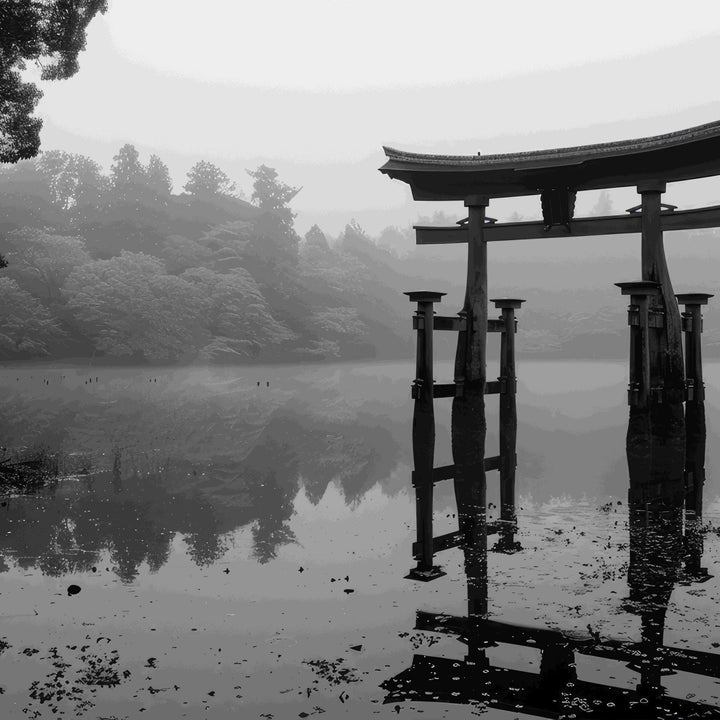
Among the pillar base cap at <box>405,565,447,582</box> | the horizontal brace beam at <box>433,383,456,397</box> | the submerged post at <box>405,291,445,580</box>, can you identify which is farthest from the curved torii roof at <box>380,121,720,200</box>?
the pillar base cap at <box>405,565,447,582</box>

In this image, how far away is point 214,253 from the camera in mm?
55219

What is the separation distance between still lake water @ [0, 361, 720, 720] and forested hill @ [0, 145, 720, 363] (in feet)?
86.7

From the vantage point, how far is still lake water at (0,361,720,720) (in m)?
5.01

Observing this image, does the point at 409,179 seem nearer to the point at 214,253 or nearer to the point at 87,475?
the point at 87,475

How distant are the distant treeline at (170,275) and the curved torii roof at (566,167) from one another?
30862 millimetres

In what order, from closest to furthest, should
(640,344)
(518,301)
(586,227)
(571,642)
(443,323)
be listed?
(571,642) → (640,344) → (586,227) → (443,323) → (518,301)

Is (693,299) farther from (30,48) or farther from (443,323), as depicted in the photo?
(30,48)

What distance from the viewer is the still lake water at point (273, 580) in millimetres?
5008

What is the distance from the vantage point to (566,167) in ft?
45.3

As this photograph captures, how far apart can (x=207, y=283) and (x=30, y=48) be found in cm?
3462

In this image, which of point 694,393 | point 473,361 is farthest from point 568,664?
point 694,393

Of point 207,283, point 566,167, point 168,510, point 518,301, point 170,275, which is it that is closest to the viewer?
point 168,510

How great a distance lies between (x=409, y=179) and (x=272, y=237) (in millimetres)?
46420

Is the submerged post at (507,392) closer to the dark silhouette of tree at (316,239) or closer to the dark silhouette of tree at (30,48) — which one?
the dark silhouette of tree at (30,48)
